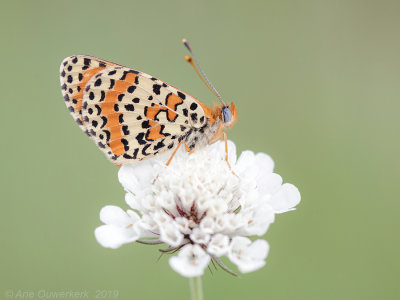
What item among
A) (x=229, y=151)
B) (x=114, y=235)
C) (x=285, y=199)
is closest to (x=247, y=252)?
(x=285, y=199)

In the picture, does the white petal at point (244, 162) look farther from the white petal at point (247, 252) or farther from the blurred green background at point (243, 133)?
the blurred green background at point (243, 133)

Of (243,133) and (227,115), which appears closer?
(227,115)

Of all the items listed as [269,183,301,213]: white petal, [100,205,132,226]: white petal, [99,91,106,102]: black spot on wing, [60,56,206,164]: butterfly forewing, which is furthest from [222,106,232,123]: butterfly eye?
[100,205,132,226]: white petal

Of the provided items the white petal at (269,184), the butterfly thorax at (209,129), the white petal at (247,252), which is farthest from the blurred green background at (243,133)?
the white petal at (247,252)

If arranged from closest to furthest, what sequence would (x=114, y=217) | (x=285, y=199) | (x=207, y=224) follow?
(x=207, y=224) → (x=114, y=217) → (x=285, y=199)

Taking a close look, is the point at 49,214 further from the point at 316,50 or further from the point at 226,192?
the point at 316,50

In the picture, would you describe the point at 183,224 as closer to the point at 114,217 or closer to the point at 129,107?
the point at 114,217
